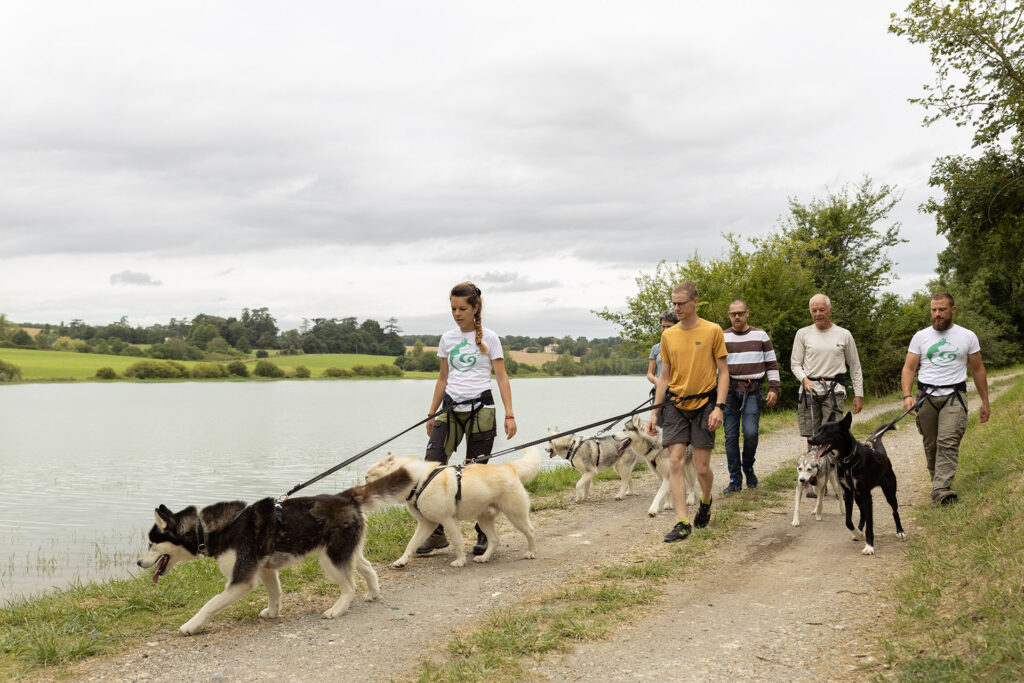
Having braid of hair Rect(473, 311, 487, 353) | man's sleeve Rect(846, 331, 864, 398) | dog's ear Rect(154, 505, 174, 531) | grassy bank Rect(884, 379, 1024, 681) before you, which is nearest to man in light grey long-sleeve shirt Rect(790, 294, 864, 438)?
man's sleeve Rect(846, 331, 864, 398)

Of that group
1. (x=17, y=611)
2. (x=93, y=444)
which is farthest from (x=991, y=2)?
(x=93, y=444)

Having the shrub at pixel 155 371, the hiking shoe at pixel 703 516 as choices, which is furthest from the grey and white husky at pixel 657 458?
the shrub at pixel 155 371

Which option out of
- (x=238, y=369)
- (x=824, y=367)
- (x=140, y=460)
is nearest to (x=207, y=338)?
(x=238, y=369)

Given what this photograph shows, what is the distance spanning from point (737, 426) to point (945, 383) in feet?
8.72

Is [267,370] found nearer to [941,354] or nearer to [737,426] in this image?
[737,426]

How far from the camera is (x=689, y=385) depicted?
283 inches

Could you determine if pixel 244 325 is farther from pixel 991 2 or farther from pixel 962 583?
pixel 962 583

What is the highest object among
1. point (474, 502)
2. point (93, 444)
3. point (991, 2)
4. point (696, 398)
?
point (991, 2)

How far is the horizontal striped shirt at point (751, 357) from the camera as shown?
9.49 meters

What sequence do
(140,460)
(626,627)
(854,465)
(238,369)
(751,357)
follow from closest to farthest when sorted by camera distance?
(626,627) → (854,465) → (751,357) → (140,460) → (238,369)

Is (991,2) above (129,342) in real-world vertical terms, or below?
above

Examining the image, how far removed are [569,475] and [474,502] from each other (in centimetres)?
600

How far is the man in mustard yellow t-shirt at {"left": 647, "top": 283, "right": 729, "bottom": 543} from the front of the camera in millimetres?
7137

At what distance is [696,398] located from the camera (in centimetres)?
716
